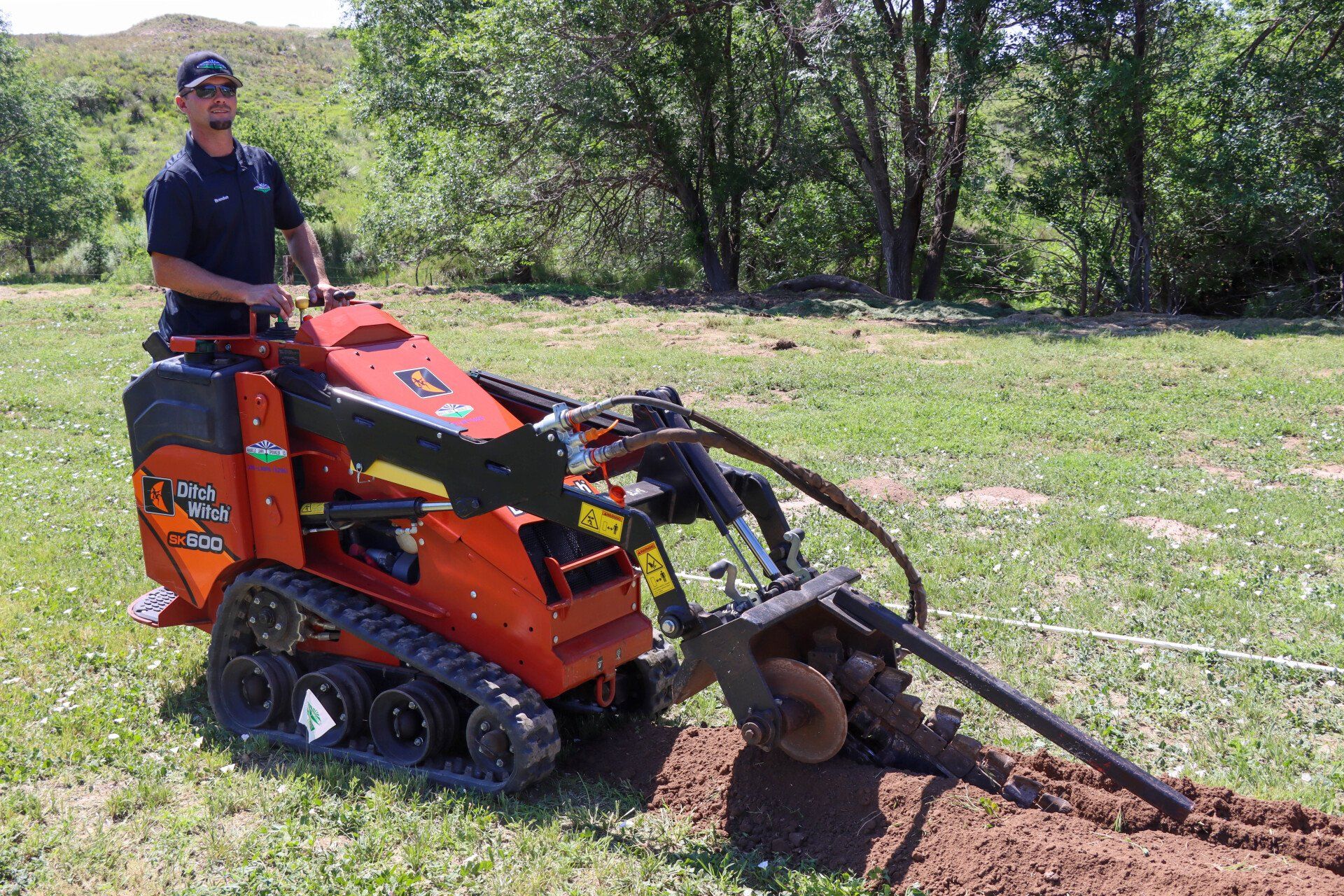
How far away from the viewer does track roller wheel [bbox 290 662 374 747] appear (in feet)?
14.1

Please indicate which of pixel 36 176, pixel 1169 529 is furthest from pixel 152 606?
pixel 36 176

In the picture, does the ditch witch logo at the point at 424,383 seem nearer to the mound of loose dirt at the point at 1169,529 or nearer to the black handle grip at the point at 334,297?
the black handle grip at the point at 334,297

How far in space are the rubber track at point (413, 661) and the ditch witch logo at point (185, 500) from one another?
0.30m

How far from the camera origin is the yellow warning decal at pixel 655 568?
3744 mm

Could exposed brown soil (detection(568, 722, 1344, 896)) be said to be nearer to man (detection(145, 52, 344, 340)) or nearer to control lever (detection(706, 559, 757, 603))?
control lever (detection(706, 559, 757, 603))

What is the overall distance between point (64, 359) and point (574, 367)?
285 inches

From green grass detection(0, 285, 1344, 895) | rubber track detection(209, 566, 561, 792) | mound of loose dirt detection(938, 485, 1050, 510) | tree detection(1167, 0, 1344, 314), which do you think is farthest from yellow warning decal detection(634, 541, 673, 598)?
tree detection(1167, 0, 1344, 314)

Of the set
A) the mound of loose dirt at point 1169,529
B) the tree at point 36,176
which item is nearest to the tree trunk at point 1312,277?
the mound of loose dirt at point 1169,529

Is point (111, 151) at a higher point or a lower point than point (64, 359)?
higher

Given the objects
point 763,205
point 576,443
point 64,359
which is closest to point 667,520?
point 576,443

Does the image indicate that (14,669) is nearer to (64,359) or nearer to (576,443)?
(576,443)

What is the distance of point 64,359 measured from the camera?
14.9m

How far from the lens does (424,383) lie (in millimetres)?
4574

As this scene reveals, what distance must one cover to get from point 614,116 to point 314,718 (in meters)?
21.0
